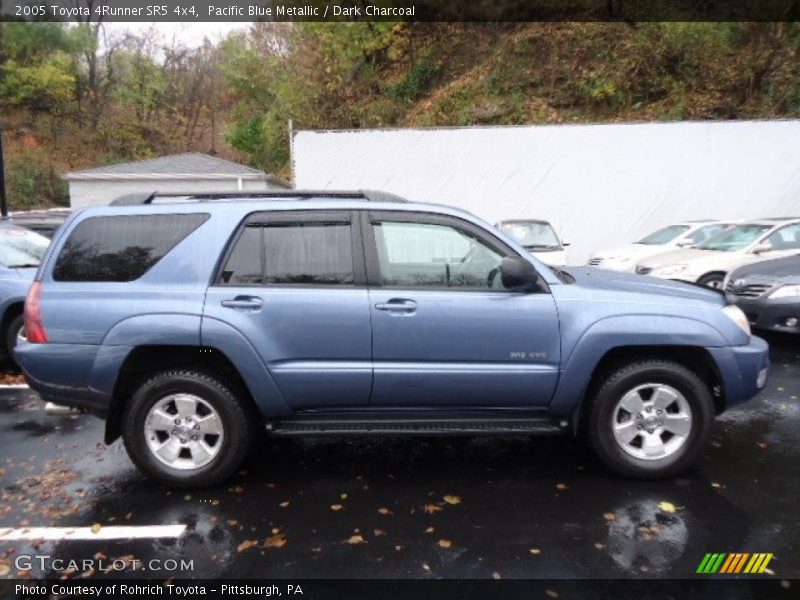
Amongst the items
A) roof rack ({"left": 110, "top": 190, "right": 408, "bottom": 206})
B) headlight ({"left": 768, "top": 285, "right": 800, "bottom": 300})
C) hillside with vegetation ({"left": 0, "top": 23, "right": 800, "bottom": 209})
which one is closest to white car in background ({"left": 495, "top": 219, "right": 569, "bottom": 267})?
headlight ({"left": 768, "top": 285, "right": 800, "bottom": 300})

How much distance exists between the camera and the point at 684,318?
378 cm

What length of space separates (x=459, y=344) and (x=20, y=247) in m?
6.21

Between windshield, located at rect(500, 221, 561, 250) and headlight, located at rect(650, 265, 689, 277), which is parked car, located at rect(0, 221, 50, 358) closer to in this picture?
windshield, located at rect(500, 221, 561, 250)

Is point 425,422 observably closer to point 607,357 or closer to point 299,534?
point 299,534

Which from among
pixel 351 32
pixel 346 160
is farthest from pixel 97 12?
pixel 346 160

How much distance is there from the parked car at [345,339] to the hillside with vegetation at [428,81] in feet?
60.9

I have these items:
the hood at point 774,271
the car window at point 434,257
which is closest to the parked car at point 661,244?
the hood at point 774,271

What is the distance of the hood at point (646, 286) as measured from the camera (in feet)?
12.9

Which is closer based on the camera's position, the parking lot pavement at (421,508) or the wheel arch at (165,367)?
the parking lot pavement at (421,508)

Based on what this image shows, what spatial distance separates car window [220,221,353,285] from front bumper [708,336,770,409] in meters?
2.45

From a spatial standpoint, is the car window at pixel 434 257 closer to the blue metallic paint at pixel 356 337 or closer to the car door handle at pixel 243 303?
the blue metallic paint at pixel 356 337

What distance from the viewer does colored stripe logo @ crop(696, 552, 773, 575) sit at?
2.97 meters

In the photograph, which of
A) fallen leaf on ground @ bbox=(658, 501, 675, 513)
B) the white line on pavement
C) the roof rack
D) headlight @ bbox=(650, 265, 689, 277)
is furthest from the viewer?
headlight @ bbox=(650, 265, 689, 277)

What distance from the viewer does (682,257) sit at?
9703 millimetres
